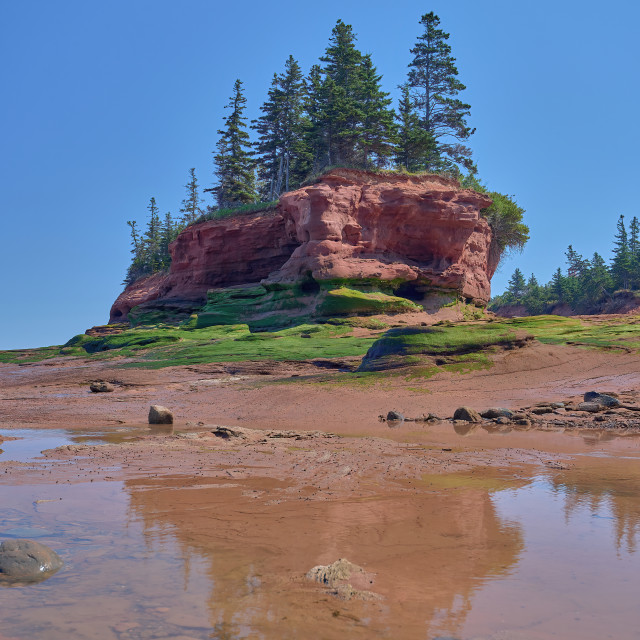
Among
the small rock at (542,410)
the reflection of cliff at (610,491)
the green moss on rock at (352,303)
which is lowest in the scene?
the reflection of cliff at (610,491)

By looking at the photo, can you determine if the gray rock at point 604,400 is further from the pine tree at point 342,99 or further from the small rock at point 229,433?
the pine tree at point 342,99

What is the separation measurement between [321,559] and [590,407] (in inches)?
440

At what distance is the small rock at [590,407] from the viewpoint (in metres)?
13.3

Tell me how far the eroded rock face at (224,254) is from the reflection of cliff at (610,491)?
3555 cm

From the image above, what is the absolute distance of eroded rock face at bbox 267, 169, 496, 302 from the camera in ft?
118

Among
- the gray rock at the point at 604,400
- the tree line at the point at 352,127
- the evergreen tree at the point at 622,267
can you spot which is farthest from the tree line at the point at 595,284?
the gray rock at the point at 604,400

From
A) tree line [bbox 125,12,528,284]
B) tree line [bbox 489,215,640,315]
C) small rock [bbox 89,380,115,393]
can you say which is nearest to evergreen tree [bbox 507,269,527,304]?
tree line [bbox 489,215,640,315]

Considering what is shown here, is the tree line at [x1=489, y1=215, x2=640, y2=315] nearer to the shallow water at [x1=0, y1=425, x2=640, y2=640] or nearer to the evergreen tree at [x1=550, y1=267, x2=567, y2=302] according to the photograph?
the evergreen tree at [x1=550, y1=267, x2=567, y2=302]

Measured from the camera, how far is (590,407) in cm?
1339

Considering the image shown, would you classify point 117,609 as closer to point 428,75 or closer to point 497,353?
point 497,353

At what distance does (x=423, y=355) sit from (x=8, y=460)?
13150mm

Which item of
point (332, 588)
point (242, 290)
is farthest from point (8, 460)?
point (242, 290)

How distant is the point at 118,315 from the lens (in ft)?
207

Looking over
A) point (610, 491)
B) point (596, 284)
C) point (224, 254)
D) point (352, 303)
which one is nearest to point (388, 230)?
point (352, 303)
